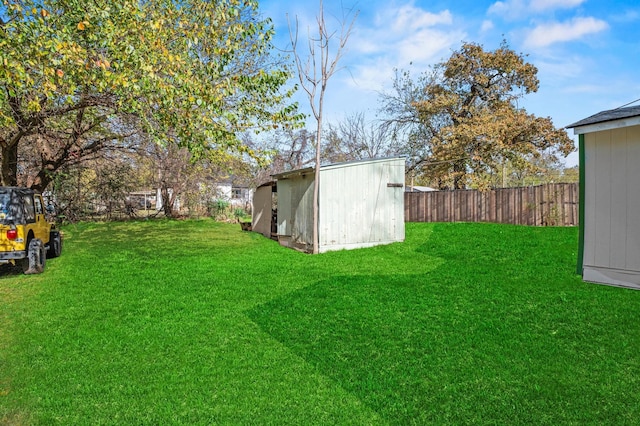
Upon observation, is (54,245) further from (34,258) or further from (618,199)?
(618,199)

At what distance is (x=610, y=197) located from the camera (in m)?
4.59

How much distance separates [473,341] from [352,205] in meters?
7.69

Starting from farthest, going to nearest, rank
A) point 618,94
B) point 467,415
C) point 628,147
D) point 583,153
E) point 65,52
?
1. point 618,94
2. point 65,52
3. point 583,153
4. point 628,147
5. point 467,415

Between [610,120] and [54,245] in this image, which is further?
[54,245]

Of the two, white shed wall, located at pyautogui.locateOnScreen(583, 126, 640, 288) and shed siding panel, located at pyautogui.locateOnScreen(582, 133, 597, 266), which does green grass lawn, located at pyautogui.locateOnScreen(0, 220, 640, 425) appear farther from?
shed siding panel, located at pyautogui.locateOnScreen(582, 133, 597, 266)

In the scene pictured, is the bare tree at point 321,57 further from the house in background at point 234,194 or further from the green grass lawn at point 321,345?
the house in background at point 234,194

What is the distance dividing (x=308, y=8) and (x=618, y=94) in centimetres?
969

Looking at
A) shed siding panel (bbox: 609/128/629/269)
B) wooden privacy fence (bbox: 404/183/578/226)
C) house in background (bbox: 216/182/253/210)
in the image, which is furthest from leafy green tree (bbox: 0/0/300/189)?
house in background (bbox: 216/182/253/210)

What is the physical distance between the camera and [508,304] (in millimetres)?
5965

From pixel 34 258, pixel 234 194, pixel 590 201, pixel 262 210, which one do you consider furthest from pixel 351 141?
pixel 590 201

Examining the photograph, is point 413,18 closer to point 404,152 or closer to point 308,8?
point 308,8

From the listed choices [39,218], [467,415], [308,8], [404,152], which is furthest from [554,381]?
[404,152]

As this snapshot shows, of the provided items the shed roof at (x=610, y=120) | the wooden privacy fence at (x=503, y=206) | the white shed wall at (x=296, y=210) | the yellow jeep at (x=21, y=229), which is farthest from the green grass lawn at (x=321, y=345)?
the wooden privacy fence at (x=503, y=206)

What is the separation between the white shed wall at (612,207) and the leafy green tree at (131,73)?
5.59 m
